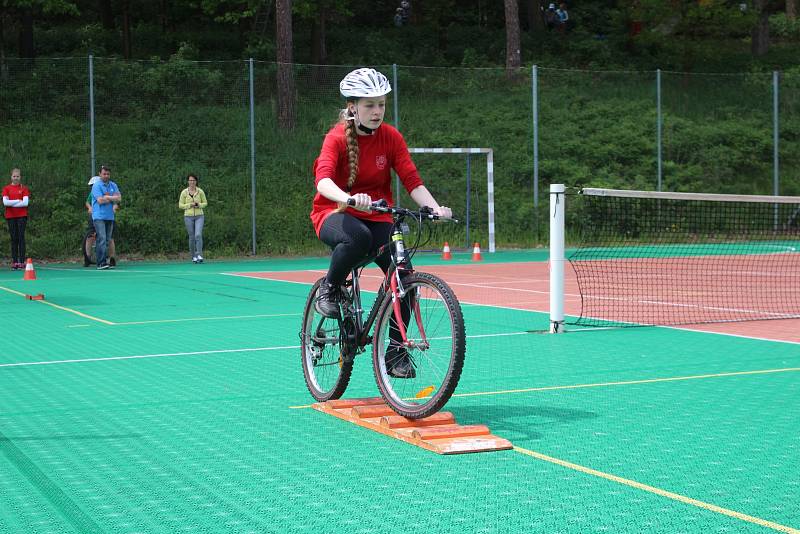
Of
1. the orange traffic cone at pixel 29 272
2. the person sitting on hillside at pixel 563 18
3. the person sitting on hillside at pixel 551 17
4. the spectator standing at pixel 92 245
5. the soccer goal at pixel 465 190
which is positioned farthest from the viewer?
the person sitting on hillside at pixel 551 17

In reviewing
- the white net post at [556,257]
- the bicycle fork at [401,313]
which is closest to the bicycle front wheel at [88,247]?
the white net post at [556,257]

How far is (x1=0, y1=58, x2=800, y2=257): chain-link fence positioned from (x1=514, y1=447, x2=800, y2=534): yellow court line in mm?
18448

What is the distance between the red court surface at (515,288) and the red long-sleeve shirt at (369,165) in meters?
4.71

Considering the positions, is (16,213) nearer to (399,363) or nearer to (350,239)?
(350,239)

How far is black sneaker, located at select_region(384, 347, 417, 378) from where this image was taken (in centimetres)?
568

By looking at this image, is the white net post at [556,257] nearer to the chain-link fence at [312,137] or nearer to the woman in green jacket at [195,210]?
the woman in green jacket at [195,210]

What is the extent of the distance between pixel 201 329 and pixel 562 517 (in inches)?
274

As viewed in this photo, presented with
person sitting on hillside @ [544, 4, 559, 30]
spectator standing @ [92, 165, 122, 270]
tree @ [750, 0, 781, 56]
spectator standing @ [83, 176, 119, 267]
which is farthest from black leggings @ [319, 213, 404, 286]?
tree @ [750, 0, 781, 56]

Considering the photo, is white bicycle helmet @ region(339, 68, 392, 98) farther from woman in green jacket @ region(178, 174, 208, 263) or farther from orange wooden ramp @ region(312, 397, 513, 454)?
woman in green jacket @ region(178, 174, 208, 263)

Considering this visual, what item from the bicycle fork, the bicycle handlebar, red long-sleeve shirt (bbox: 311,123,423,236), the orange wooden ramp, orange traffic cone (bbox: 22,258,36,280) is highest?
red long-sleeve shirt (bbox: 311,123,423,236)

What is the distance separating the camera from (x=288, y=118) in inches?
1001

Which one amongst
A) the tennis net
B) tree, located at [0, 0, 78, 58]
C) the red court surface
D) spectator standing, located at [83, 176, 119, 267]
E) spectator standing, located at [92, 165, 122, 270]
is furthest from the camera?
tree, located at [0, 0, 78, 58]

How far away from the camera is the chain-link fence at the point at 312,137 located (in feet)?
75.5

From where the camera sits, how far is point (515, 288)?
15031 mm
